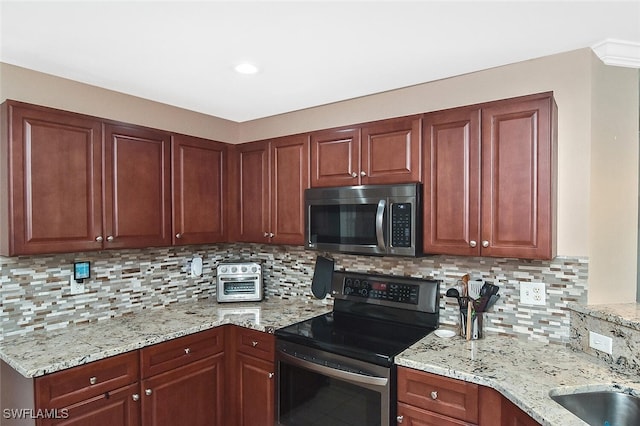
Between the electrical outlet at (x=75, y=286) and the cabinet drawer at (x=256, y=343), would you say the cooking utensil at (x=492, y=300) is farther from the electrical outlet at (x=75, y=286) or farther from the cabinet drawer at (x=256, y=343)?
the electrical outlet at (x=75, y=286)

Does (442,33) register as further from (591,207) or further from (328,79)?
(591,207)

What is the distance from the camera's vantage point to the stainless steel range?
1.92m

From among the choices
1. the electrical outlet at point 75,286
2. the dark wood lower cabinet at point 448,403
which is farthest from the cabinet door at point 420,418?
the electrical outlet at point 75,286

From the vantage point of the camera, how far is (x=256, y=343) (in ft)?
7.99

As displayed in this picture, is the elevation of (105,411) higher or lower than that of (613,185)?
lower

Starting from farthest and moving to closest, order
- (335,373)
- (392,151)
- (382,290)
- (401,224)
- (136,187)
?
1. (382,290)
2. (136,187)
3. (392,151)
4. (401,224)
5. (335,373)

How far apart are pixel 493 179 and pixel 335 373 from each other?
1.28 meters

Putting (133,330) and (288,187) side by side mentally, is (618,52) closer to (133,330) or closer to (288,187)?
(288,187)

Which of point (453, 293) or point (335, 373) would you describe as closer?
point (335, 373)

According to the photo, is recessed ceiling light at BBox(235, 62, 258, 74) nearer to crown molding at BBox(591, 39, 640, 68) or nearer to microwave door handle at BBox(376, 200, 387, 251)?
microwave door handle at BBox(376, 200, 387, 251)

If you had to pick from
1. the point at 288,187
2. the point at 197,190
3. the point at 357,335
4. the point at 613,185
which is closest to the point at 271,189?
the point at 288,187

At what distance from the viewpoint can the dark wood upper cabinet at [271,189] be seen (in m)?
2.69

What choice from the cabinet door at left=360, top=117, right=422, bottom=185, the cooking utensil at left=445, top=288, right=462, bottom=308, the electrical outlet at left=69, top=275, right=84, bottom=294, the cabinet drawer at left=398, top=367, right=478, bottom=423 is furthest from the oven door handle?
the electrical outlet at left=69, top=275, right=84, bottom=294

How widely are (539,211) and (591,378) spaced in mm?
730
